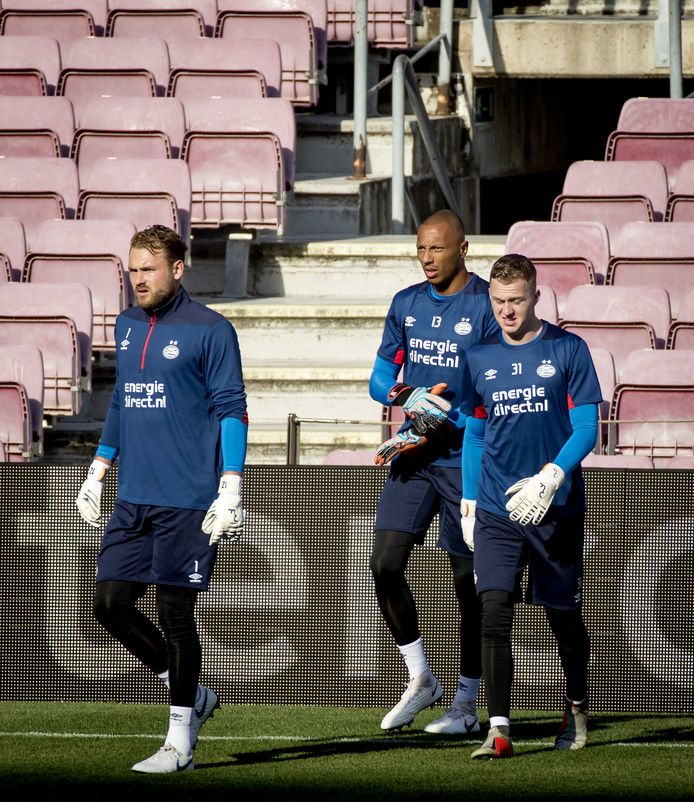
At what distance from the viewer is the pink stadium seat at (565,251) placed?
10.5 meters

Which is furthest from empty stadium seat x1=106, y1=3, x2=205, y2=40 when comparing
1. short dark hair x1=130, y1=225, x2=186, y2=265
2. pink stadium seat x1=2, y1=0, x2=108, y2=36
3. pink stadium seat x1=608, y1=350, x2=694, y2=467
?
short dark hair x1=130, y1=225, x2=186, y2=265

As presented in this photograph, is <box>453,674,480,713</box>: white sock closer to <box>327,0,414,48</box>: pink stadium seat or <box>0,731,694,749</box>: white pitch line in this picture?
<box>0,731,694,749</box>: white pitch line

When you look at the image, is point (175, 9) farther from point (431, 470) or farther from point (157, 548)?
point (157, 548)

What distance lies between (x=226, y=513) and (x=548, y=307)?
4604 mm

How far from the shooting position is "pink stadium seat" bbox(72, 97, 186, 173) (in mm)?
12141

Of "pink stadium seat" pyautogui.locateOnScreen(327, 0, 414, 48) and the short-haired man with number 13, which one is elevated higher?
"pink stadium seat" pyautogui.locateOnScreen(327, 0, 414, 48)

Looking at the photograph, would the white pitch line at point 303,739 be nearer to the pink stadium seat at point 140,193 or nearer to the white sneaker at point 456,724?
the white sneaker at point 456,724

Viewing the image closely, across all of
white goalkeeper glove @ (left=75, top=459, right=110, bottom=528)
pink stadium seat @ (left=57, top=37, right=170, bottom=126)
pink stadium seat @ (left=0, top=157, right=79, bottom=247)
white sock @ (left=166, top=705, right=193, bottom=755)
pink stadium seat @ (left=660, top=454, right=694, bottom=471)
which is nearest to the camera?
white sock @ (left=166, top=705, right=193, bottom=755)

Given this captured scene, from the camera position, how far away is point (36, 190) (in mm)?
11625

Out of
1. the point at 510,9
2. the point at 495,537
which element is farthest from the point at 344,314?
the point at 510,9

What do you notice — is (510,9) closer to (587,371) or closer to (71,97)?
(71,97)

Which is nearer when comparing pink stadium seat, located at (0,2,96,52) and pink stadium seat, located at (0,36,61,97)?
pink stadium seat, located at (0,36,61,97)

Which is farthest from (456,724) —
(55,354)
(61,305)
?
(61,305)

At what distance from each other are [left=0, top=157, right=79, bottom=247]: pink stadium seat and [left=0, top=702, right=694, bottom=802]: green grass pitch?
5.42 meters
